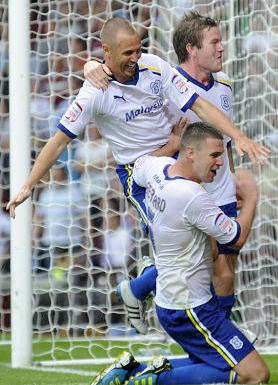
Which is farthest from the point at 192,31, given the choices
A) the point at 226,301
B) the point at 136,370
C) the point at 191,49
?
the point at 136,370

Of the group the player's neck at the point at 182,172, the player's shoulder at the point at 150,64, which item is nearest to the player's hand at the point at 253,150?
the player's neck at the point at 182,172

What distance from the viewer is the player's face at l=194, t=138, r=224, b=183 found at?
5.88m

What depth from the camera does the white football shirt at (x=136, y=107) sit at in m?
6.36

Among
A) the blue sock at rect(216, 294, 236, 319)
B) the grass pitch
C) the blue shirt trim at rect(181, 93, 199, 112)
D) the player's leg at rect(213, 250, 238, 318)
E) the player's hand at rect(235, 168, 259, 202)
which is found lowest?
the grass pitch

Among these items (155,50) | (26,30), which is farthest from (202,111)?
(155,50)

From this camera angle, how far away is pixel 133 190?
654 cm

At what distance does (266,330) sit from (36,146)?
7.39ft

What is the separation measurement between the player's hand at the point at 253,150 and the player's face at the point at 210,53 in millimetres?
999

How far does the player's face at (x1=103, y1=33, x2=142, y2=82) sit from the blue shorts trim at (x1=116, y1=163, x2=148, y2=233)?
1.82ft

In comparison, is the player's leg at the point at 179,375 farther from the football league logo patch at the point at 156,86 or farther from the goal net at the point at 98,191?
the goal net at the point at 98,191

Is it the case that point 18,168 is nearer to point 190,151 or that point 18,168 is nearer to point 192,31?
point 192,31

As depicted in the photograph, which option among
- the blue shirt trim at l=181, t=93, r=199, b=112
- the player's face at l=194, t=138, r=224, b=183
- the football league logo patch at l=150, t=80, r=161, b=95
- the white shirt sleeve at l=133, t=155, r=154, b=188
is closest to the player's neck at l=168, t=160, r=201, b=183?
the player's face at l=194, t=138, r=224, b=183

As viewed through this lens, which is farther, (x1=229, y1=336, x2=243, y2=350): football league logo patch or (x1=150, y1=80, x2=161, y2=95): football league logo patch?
(x1=150, y1=80, x2=161, y2=95): football league logo patch

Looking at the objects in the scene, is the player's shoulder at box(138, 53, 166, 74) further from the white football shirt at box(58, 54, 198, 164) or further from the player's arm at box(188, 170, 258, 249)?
the player's arm at box(188, 170, 258, 249)
